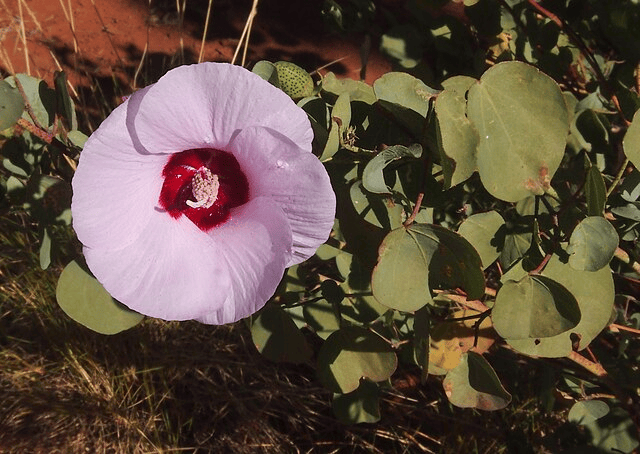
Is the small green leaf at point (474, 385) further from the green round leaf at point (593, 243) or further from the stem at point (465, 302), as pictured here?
the green round leaf at point (593, 243)

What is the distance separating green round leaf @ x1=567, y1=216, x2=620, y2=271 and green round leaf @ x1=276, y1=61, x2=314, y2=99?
0.49m

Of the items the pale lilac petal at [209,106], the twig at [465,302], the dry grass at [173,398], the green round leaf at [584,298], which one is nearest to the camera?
the pale lilac petal at [209,106]

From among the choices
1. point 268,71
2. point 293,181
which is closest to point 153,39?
point 268,71

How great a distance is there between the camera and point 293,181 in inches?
38.7

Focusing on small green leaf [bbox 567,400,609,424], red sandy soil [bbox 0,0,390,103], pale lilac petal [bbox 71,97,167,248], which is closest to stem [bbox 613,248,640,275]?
small green leaf [bbox 567,400,609,424]

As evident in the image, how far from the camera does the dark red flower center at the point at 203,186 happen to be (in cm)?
112

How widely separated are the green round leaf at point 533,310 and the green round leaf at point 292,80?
18.3 inches

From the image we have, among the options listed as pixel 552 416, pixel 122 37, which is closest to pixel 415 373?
pixel 552 416

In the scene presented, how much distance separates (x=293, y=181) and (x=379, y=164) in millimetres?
139

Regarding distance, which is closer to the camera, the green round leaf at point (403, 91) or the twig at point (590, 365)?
the green round leaf at point (403, 91)

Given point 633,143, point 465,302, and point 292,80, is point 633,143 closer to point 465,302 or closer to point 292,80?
point 465,302

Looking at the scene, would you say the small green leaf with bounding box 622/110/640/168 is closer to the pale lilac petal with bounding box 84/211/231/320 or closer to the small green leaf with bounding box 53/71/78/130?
the pale lilac petal with bounding box 84/211/231/320

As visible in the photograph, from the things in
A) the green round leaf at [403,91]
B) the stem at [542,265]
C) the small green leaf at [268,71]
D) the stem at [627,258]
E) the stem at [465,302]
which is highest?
the green round leaf at [403,91]

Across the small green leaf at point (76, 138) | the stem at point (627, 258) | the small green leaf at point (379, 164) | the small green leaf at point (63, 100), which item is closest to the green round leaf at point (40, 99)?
the small green leaf at point (63, 100)
